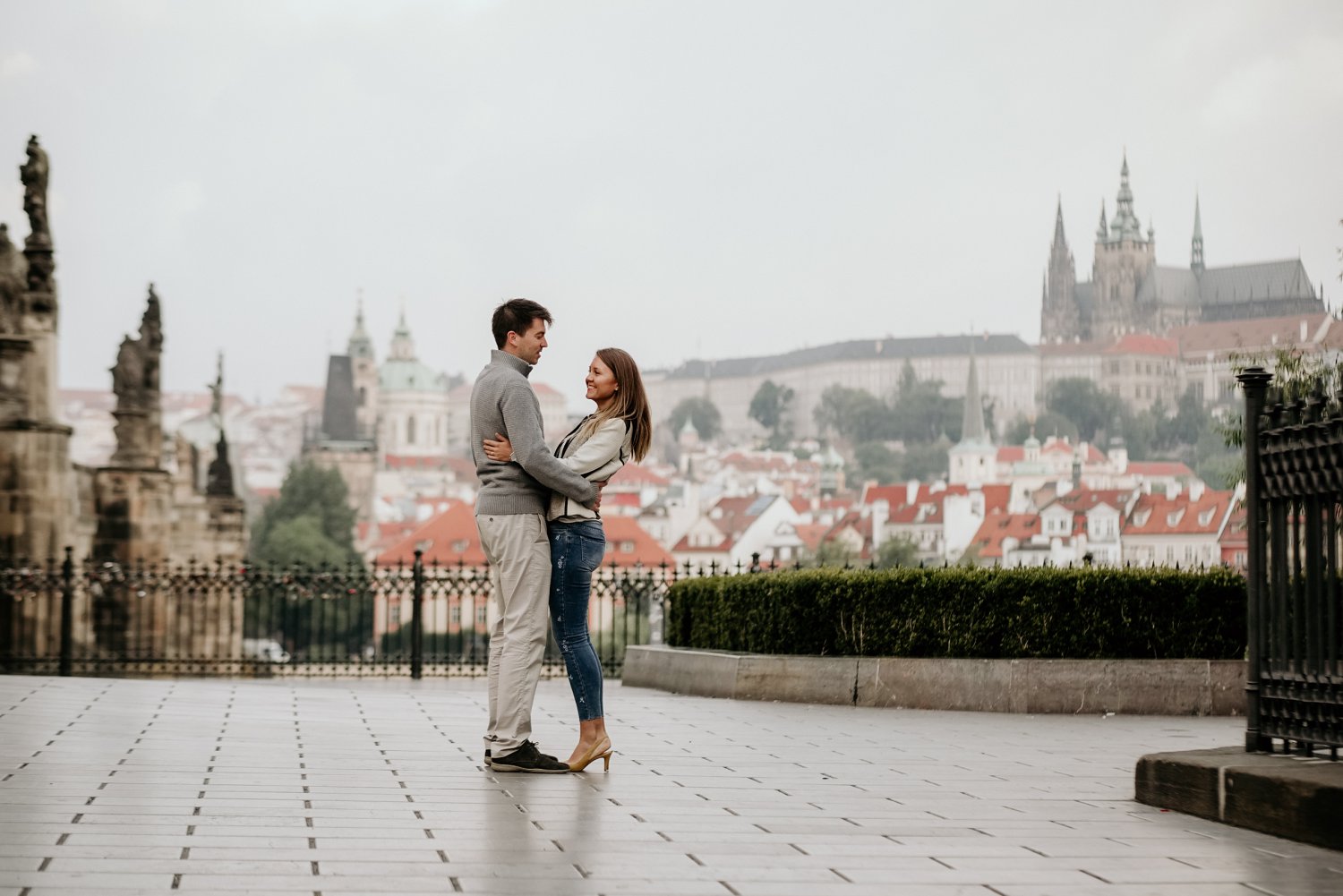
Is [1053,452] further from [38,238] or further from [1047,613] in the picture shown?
[1047,613]

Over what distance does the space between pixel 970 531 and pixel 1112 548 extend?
1832 centimetres

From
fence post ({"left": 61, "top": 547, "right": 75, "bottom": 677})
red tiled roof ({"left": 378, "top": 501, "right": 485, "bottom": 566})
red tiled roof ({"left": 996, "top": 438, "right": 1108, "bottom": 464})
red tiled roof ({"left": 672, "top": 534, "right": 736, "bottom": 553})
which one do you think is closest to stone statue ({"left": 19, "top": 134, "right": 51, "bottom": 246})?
fence post ({"left": 61, "top": 547, "right": 75, "bottom": 677})

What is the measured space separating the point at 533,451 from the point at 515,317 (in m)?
0.64

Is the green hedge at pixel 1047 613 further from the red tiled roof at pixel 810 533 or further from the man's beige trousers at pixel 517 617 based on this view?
the red tiled roof at pixel 810 533

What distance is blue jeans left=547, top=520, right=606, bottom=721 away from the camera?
746cm

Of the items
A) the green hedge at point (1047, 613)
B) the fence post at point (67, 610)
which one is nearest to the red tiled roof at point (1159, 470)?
the fence post at point (67, 610)

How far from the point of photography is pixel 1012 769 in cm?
777

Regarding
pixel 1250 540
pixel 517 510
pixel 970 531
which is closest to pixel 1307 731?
pixel 1250 540

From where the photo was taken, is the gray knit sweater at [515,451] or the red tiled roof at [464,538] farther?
the red tiled roof at [464,538]

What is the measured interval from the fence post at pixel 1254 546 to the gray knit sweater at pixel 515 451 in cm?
256

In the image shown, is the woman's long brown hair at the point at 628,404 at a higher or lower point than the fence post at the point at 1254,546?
higher

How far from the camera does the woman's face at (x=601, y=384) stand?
7.55 metres

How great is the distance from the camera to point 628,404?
25.0ft

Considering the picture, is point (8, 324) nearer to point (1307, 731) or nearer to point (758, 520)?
point (1307, 731)
